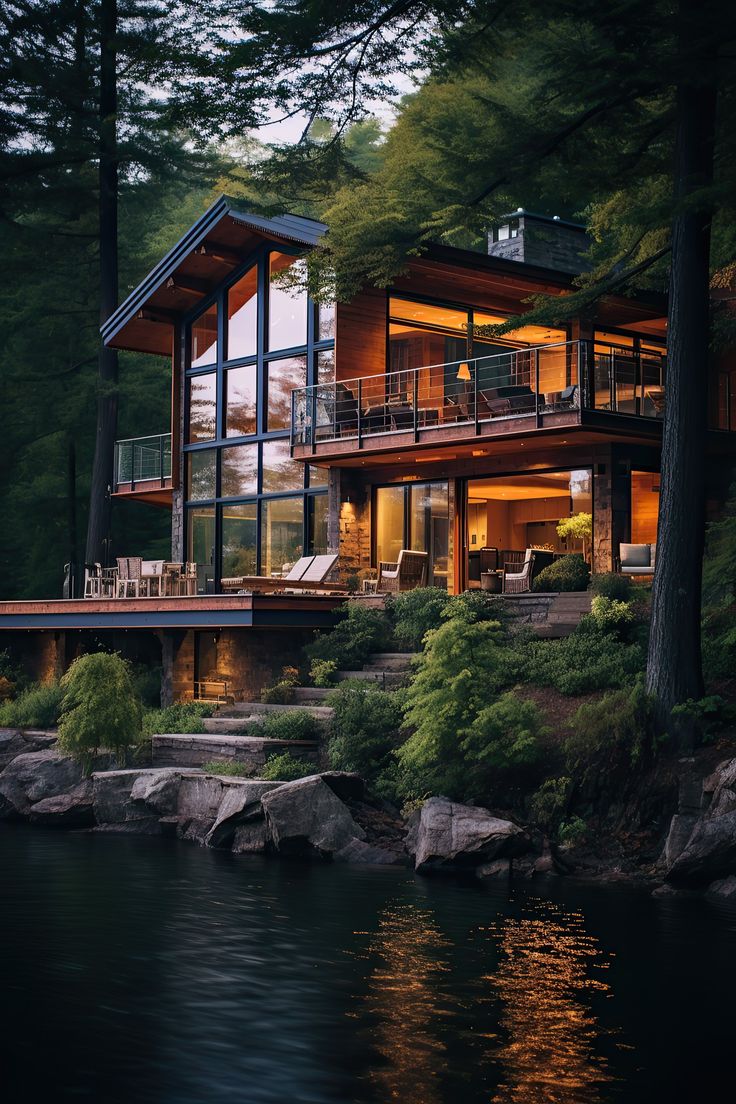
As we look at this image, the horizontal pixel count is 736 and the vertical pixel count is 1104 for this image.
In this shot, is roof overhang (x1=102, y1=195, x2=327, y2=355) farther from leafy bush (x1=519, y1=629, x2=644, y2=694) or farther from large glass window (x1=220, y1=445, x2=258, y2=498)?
leafy bush (x1=519, y1=629, x2=644, y2=694)

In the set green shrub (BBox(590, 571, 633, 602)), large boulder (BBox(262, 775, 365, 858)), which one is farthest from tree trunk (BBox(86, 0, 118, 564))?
large boulder (BBox(262, 775, 365, 858))

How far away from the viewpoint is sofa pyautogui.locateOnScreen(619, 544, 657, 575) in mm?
20078

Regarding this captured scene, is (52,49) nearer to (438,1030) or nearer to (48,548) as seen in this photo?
(48,548)

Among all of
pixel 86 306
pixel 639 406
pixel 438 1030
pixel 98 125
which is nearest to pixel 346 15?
pixel 639 406

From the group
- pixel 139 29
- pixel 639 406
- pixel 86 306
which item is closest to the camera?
pixel 639 406

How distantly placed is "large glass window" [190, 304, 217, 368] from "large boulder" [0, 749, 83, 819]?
11423mm

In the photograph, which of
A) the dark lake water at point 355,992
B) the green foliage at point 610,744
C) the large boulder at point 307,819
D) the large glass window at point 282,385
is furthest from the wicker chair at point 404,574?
the dark lake water at point 355,992

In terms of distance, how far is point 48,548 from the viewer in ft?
117

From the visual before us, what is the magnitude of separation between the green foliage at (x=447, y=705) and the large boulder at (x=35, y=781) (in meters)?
5.30

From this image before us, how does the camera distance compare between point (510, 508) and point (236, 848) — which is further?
point (510, 508)

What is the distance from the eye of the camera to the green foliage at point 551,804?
1450 cm

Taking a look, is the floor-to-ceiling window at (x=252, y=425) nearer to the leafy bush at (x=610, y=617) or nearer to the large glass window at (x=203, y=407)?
the large glass window at (x=203, y=407)

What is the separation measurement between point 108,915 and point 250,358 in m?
16.9

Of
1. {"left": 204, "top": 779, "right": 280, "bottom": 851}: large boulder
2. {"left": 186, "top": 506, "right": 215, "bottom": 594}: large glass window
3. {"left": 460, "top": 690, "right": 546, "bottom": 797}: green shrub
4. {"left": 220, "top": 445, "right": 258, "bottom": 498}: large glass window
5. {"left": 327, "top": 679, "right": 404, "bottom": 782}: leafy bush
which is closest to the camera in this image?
{"left": 460, "top": 690, "right": 546, "bottom": 797}: green shrub
